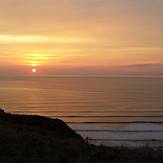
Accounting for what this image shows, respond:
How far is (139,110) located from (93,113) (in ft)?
27.3

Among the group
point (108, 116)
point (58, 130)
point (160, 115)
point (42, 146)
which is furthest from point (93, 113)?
point (42, 146)

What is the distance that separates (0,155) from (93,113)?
48722mm

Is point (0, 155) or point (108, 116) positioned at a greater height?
point (108, 116)

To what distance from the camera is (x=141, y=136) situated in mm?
35531

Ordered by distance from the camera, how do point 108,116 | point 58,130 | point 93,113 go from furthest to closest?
point 93,113
point 108,116
point 58,130

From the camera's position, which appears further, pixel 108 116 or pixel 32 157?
pixel 108 116

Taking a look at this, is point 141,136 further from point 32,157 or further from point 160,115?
point 32,157

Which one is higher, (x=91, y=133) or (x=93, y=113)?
(x=93, y=113)

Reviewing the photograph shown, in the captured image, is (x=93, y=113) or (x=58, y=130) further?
(x=93, y=113)

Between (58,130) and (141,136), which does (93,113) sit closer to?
(141,136)

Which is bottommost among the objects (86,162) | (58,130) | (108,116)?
(86,162)

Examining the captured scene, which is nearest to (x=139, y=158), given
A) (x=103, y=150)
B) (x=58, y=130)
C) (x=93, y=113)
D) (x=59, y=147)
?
(x=103, y=150)

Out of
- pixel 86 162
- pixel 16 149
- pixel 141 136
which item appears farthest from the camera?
pixel 141 136

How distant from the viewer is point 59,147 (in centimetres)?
1185
